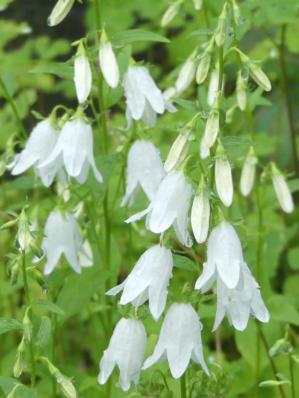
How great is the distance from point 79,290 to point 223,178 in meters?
0.99

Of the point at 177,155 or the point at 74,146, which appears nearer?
the point at 177,155

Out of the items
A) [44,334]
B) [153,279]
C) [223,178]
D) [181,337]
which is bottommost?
[44,334]

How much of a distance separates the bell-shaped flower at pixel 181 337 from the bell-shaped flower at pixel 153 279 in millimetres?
48

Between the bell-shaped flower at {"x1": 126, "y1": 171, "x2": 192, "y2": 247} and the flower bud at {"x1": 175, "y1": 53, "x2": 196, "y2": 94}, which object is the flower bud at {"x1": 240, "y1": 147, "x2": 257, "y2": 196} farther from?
the bell-shaped flower at {"x1": 126, "y1": 171, "x2": 192, "y2": 247}

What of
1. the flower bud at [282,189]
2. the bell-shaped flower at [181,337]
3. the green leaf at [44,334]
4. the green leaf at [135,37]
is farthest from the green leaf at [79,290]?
the bell-shaped flower at [181,337]

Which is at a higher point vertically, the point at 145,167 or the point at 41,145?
the point at 41,145

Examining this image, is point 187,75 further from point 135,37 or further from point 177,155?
point 177,155

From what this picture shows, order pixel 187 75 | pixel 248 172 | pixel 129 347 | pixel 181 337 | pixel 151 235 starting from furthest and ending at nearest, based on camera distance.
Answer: pixel 151 235
pixel 248 172
pixel 187 75
pixel 129 347
pixel 181 337

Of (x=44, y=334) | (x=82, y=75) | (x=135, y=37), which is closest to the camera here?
(x=44, y=334)

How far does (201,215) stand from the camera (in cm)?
191

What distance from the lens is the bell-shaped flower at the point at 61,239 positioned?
280 centimetres

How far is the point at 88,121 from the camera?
254cm

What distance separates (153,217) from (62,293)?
97cm

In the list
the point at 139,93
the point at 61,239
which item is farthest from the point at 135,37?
the point at 61,239
